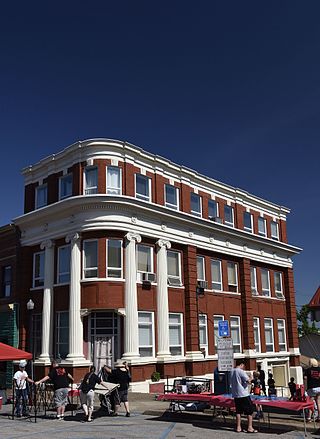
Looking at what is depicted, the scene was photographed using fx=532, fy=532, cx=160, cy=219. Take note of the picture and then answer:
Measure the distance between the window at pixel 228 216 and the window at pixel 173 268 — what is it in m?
6.16

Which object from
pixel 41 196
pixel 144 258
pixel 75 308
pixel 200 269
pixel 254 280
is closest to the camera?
pixel 75 308

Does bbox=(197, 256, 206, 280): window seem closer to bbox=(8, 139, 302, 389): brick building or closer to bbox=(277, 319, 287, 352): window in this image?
bbox=(8, 139, 302, 389): brick building

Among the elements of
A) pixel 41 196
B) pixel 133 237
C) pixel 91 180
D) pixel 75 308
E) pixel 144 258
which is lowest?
pixel 75 308

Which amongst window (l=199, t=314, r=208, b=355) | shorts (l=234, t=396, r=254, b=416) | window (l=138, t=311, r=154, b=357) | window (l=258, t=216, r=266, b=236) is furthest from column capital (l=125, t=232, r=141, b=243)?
window (l=258, t=216, r=266, b=236)

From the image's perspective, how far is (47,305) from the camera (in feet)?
88.4

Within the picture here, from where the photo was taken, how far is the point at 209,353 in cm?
3005

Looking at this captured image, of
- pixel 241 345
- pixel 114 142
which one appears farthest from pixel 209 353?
pixel 114 142

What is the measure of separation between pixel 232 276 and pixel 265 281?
4.54 meters

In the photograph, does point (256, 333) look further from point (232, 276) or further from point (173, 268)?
point (173, 268)

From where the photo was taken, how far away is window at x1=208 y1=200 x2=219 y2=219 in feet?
108

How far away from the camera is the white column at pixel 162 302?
26.5m

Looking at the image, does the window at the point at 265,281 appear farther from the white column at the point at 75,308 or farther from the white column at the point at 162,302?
the white column at the point at 75,308

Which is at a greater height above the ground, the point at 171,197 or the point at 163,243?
the point at 171,197

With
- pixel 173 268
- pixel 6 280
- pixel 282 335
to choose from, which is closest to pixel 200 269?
pixel 173 268
